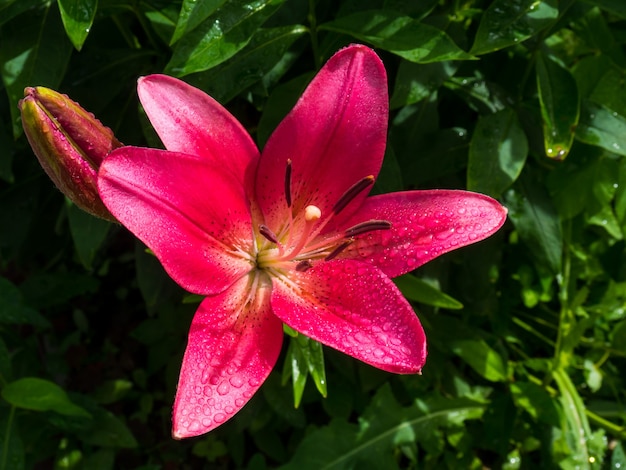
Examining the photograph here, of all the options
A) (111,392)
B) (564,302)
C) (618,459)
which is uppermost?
(564,302)

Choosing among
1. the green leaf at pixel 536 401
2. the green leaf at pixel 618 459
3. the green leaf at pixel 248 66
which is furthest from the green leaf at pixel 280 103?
the green leaf at pixel 618 459

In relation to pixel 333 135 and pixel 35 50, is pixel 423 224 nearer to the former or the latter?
pixel 333 135

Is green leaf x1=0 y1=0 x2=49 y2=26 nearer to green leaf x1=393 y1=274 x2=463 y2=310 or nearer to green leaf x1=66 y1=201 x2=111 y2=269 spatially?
green leaf x1=66 y1=201 x2=111 y2=269

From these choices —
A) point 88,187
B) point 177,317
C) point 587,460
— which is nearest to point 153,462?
point 177,317

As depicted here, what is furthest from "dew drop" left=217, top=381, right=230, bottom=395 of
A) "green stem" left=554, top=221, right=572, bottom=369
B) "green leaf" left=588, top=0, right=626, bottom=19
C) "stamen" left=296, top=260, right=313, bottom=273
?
"green stem" left=554, top=221, right=572, bottom=369

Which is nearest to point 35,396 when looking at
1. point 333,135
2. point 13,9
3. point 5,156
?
point 5,156

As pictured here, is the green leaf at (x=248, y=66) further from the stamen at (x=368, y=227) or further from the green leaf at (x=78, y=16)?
A: the stamen at (x=368, y=227)
